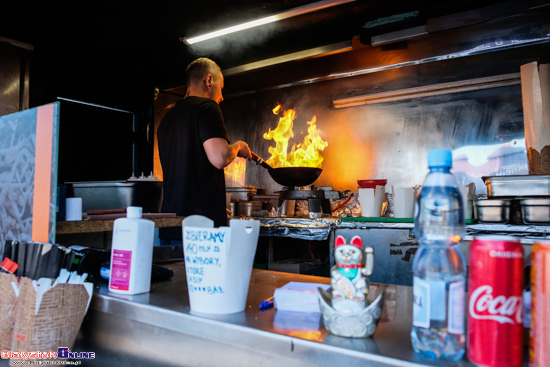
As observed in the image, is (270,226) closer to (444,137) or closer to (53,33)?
(444,137)

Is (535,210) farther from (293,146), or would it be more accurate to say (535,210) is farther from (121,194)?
(121,194)

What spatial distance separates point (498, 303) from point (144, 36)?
4.12m

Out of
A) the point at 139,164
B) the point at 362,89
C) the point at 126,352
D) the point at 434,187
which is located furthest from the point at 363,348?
the point at 139,164

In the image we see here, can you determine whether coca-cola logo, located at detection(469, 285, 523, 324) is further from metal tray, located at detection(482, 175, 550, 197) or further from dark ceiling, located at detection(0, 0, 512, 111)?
dark ceiling, located at detection(0, 0, 512, 111)

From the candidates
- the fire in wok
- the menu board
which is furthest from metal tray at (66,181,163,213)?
the menu board

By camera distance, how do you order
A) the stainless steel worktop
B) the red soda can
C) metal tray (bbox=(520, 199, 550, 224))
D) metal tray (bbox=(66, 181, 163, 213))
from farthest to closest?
metal tray (bbox=(66, 181, 163, 213)), metal tray (bbox=(520, 199, 550, 224)), the stainless steel worktop, the red soda can

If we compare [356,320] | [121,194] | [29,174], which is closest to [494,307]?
[356,320]

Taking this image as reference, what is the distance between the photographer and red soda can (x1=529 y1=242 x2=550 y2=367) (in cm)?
51

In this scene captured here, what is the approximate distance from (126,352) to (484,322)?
86 centimetres

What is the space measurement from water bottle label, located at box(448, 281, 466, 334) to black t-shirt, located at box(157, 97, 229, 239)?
1.77 m

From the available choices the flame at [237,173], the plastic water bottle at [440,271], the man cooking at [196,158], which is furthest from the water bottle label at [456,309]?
the flame at [237,173]

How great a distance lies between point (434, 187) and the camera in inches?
27.3

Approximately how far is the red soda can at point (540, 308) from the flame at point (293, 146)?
11.7 ft

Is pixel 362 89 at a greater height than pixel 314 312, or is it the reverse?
pixel 362 89
